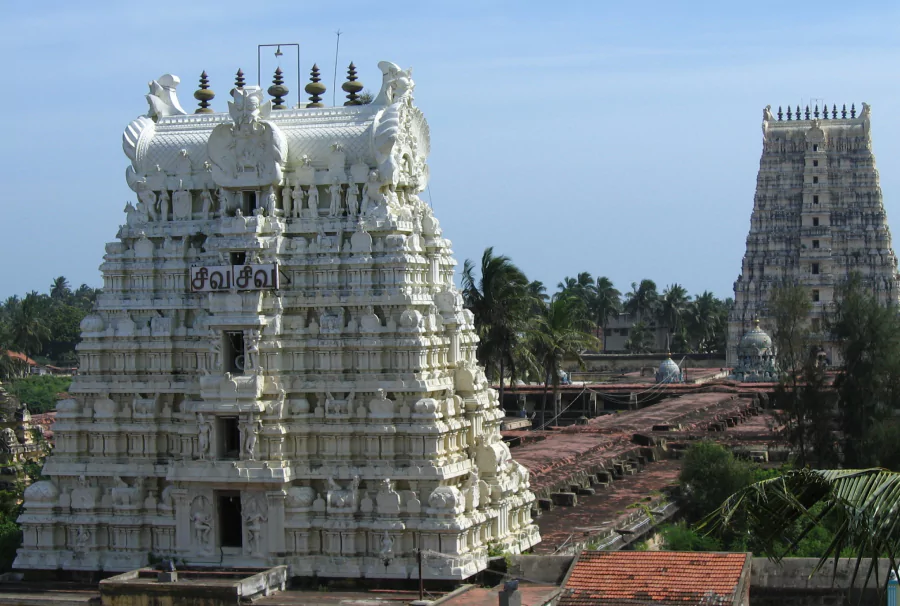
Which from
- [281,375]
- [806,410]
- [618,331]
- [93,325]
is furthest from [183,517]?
[618,331]

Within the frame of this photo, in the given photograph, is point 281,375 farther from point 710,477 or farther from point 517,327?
point 517,327

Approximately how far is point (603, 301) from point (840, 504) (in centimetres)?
12398

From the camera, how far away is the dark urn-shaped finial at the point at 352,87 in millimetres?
36875

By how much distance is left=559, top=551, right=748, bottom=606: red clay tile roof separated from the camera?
96.5 feet

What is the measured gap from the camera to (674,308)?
134 m

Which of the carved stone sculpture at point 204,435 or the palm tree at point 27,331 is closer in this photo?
the carved stone sculpture at point 204,435

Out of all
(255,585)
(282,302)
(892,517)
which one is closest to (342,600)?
(255,585)

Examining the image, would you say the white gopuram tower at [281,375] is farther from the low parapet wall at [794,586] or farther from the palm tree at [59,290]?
the palm tree at [59,290]

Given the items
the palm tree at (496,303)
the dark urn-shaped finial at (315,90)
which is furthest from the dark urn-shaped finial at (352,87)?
the palm tree at (496,303)

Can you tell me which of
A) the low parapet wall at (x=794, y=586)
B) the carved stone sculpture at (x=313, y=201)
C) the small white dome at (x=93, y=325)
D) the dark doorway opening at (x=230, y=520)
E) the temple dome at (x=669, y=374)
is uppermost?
the carved stone sculpture at (x=313, y=201)

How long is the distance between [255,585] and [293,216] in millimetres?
8351

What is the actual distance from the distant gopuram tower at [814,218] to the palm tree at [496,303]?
51384 millimetres

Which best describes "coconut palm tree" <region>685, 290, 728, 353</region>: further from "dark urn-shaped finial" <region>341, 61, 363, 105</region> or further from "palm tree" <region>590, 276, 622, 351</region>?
"dark urn-shaped finial" <region>341, 61, 363, 105</region>

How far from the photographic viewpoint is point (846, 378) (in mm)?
48656
